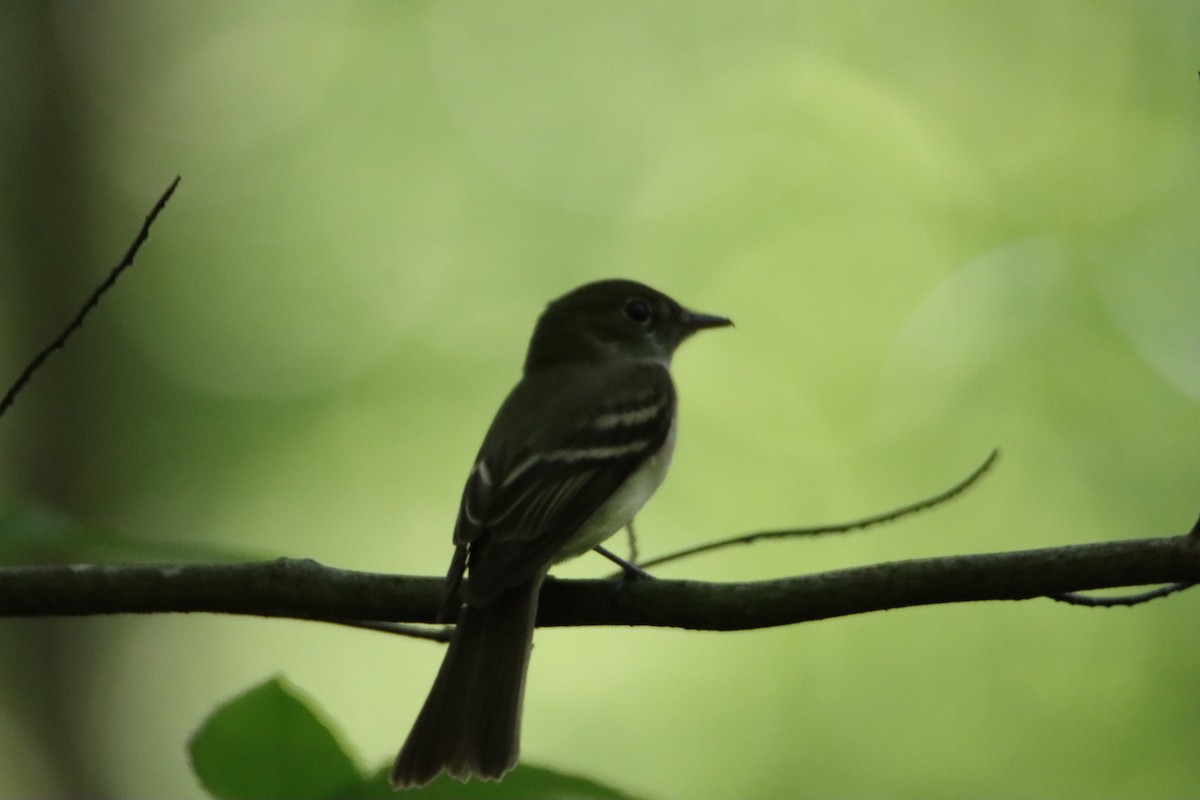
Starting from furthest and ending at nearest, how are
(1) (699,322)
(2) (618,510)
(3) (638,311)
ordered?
(1) (699,322) < (3) (638,311) < (2) (618,510)

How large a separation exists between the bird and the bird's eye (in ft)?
Result: 0.30

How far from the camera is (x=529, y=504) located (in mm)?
5113

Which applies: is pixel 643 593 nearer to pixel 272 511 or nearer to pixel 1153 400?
Result: pixel 1153 400

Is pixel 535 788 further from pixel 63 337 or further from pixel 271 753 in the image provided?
pixel 63 337

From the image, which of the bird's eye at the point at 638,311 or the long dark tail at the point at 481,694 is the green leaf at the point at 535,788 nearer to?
the long dark tail at the point at 481,694

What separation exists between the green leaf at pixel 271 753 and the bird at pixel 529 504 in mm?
903

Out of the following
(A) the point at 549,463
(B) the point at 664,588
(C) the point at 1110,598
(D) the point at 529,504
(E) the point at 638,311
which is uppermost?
(E) the point at 638,311

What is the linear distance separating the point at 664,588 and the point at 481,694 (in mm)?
815

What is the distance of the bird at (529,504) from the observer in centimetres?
441

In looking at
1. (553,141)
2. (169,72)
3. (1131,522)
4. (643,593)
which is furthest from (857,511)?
(169,72)

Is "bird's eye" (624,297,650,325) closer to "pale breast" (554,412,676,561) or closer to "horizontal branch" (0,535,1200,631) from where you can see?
"pale breast" (554,412,676,561)

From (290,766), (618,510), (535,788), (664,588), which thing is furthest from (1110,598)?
(290,766)

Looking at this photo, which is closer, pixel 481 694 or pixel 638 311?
pixel 481 694

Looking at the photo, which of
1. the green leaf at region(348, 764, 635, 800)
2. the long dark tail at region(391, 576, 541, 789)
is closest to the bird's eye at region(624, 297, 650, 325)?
the long dark tail at region(391, 576, 541, 789)
